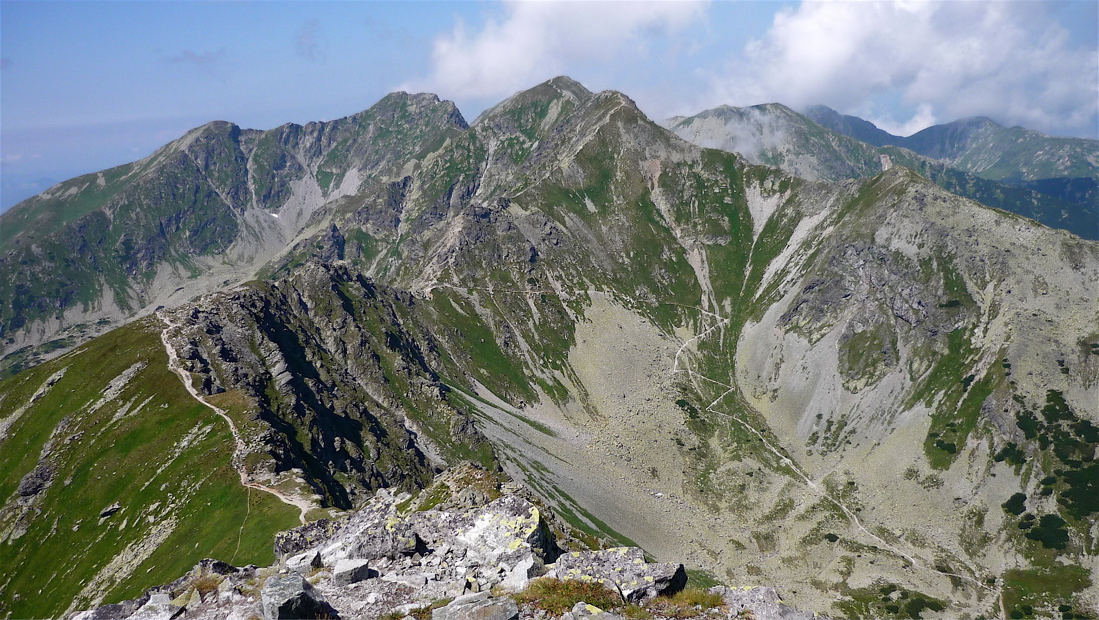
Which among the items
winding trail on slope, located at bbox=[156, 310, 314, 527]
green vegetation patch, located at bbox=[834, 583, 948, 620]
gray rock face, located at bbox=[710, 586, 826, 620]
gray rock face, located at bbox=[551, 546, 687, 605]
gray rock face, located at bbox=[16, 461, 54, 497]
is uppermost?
gray rock face, located at bbox=[710, 586, 826, 620]

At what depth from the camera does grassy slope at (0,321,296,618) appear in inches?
2921

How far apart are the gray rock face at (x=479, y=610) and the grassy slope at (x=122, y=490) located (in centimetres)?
4974

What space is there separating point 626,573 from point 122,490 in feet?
339

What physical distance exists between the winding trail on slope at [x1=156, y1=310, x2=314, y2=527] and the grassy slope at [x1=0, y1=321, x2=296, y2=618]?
3.90 feet

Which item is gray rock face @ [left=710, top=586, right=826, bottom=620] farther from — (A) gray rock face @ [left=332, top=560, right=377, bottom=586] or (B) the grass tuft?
(A) gray rock face @ [left=332, top=560, right=377, bottom=586]

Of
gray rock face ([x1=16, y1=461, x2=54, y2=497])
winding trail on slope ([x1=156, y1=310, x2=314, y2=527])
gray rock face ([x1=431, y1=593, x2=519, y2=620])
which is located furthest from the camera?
gray rock face ([x1=16, y1=461, x2=54, y2=497])

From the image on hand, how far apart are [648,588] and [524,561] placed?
20.5ft

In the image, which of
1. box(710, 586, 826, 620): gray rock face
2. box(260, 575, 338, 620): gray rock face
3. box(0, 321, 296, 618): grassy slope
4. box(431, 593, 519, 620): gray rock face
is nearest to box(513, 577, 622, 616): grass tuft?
box(431, 593, 519, 620): gray rock face

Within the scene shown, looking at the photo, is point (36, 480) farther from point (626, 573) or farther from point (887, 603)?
point (887, 603)

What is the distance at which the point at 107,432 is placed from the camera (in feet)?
342

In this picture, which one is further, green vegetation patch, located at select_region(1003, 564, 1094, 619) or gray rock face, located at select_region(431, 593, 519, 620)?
green vegetation patch, located at select_region(1003, 564, 1094, 619)

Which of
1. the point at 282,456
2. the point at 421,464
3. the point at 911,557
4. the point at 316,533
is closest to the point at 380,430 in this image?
the point at 421,464

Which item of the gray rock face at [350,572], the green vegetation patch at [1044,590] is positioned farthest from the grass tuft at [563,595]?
the green vegetation patch at [1044,590]

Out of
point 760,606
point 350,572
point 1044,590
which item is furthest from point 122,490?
point 1044,590
